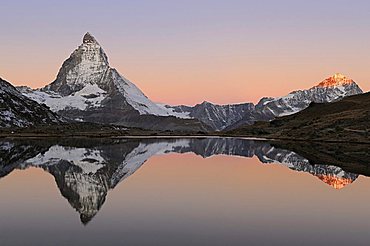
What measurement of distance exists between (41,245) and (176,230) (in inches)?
320

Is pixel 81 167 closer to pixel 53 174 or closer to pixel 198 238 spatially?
pixel 53 174

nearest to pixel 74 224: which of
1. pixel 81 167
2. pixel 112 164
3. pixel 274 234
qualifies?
pixel 274 234

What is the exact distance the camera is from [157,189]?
47281mm

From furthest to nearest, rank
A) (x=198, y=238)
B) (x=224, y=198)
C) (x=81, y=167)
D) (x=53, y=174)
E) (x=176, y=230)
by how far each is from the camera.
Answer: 1. (x=81, y=167)
2. (x=53, y=174)
3. (x=224, y=198)
4. (x=176, y=230)
5. (x=198, y=238)

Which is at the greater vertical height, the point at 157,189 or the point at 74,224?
the point at 157,189

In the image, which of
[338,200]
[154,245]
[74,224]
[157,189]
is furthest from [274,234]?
[157,189]

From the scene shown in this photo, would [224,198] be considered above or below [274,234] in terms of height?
above

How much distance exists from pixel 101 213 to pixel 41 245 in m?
→ 9.52

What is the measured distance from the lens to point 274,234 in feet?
89.7

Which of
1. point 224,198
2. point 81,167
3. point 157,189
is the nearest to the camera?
point 224,198

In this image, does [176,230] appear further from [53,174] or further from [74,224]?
[53,174]

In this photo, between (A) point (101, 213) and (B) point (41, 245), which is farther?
(A) point (101, 213)

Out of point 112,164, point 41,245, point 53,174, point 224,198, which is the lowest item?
point 41,245

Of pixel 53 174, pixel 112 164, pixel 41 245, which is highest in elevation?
pixel 112 164
